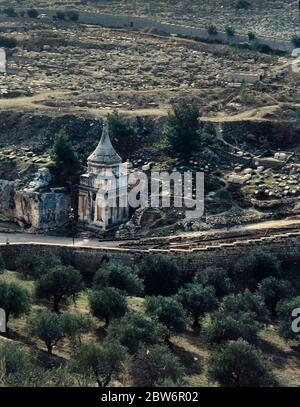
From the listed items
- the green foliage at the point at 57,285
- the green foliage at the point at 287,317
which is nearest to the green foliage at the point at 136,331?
the green foliage at the point at 57,285

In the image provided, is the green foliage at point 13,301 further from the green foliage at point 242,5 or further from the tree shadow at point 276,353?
the green foliage at point 242,5

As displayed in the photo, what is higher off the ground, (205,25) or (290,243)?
(205,25)

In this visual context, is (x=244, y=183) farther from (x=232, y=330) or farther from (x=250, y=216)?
(x=232, y=330)

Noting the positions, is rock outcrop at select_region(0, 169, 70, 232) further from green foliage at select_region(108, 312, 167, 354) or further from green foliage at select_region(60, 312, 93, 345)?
green foliage at select_region(108, 312, 167, 354)

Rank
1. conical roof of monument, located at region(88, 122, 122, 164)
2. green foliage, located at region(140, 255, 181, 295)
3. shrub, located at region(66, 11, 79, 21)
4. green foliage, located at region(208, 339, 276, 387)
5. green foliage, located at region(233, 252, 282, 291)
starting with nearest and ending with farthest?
green foliage, located at region(208, 339, 276, 387) < green foliage, located at region(140, 255, 181, 295) < green foliage, located at region(233, 252, 282, 291) < conical roof of monument, located at region(88, 122, 122, 164) < shrub, located at region(66, 11, 79, 21)

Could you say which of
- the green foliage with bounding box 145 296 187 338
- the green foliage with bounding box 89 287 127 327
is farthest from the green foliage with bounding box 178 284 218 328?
the green foliage with bounding box 89 287 127 327

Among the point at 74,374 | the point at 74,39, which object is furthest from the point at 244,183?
the point at 74,39

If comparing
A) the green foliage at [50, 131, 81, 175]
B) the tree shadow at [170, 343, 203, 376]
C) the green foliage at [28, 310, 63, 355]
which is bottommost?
the tree shadow at [170, 343, 203, 376]
